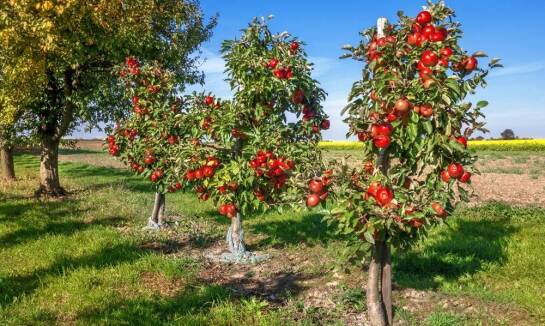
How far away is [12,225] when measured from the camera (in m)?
12.3

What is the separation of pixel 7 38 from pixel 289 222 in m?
9.76

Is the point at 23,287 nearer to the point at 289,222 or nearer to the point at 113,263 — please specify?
the point at 113,263

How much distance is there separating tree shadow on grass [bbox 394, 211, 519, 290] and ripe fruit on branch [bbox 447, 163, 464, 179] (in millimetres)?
2934

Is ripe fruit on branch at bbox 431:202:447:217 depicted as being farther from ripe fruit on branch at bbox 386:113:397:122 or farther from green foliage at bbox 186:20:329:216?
green foliage at bbox 186:20:329:216

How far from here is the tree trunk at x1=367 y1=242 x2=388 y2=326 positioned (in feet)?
19.3

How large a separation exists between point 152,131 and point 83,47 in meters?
6.35

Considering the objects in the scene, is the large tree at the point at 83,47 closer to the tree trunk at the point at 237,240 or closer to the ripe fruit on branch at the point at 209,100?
the ripe fruit on branch at the point at 209,100

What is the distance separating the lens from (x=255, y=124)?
908cm

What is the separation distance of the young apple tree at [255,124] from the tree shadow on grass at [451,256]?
278cm

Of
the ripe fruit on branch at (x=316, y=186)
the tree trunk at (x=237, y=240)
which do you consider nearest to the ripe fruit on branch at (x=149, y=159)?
the tree trunk at (x=237, y=240)

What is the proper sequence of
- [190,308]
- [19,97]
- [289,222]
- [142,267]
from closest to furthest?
[190,308] < [142,267] < [289,222] < [19,97]

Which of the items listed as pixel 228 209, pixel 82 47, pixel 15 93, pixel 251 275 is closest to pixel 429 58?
pixel 228 209

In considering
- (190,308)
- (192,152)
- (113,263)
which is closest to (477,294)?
(190,308)

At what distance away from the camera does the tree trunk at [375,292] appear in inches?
232
